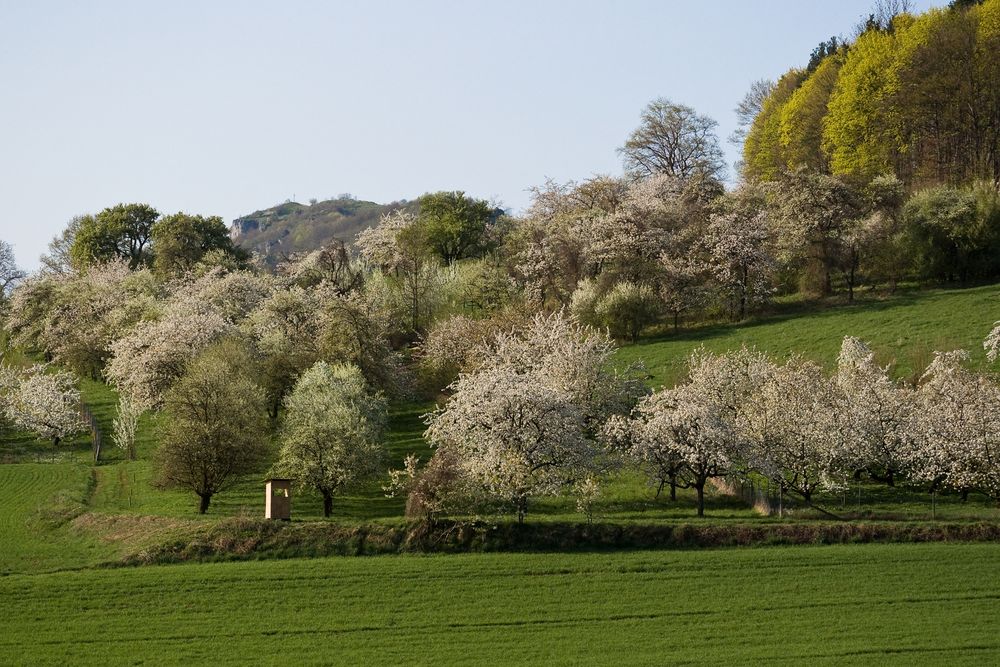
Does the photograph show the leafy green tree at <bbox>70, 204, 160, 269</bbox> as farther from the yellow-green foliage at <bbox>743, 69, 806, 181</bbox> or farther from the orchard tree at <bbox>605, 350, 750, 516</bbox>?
the orchard tree at <bbox>605, 350, 750, 516</bbox>

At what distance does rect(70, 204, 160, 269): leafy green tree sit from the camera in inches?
4555

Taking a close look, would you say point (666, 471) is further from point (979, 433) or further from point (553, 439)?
point (979, 433)

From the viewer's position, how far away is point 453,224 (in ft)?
341

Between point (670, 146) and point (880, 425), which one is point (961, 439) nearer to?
point (880, 425)

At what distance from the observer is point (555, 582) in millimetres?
37625

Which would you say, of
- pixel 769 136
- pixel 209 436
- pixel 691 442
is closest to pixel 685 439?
pixel 691 442

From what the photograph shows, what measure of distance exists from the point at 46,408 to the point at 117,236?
55732mm

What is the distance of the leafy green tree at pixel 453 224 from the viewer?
103625mm

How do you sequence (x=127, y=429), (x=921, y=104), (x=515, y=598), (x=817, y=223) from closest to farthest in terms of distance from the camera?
(x=515, y=598) → (x=127, y=429) → (x=817, y=223) → (x=921, y=104)

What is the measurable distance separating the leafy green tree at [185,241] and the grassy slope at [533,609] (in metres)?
72.2

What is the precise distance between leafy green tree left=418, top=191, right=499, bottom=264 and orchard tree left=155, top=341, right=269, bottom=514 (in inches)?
1971

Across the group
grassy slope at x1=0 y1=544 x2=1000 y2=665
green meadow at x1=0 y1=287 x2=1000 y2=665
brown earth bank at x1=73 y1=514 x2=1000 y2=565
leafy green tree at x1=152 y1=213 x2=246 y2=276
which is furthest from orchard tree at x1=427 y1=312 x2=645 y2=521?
leafy green tree at x1=152 y1=213 x2=246 y2=276

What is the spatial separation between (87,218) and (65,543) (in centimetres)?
8456

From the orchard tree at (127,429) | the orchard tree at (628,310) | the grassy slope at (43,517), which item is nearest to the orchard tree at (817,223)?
the orchard tree at (628,310)
